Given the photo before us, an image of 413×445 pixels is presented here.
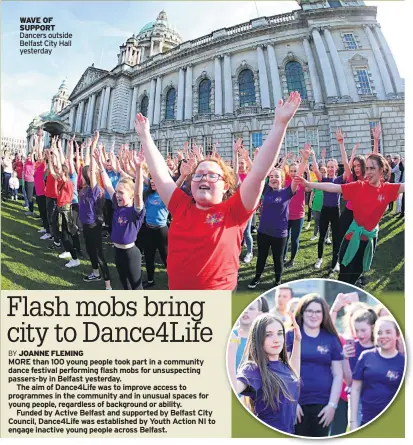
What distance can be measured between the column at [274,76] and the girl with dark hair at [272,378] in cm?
230

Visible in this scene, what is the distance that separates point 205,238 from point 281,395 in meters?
1.60

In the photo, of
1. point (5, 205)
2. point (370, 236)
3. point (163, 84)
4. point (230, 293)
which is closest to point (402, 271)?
point (370, 236)

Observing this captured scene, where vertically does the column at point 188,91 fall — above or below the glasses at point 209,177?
above

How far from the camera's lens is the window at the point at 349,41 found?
312 centimetres

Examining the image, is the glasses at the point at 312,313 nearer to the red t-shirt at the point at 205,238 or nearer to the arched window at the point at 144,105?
the red t-shirt at the point at 205,238

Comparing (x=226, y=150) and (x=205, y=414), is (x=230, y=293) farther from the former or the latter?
(x=226, y=150)

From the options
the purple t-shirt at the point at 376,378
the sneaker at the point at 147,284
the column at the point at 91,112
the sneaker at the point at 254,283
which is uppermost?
the column at the point at 91,112

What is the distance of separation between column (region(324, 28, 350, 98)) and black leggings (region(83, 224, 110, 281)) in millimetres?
3086

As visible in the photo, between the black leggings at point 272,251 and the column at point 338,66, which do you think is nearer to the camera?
the black leggings at point 272,251

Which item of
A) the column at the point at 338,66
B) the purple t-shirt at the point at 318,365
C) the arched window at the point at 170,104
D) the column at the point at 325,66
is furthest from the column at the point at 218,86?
the purple t-shirt at the point at 318,365

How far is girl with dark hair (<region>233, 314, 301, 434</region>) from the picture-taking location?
8.29 feet

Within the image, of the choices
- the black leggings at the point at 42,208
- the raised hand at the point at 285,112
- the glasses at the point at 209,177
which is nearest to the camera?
the raised hand at the point at 285,112

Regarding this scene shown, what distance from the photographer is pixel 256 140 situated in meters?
3.25

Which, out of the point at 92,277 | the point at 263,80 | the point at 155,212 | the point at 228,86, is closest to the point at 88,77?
the point at 228,86
